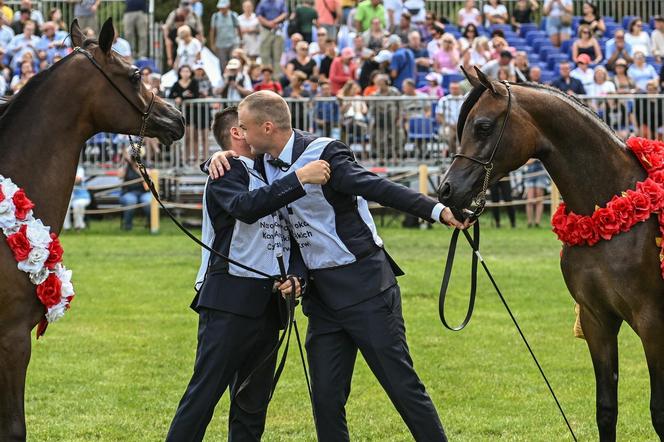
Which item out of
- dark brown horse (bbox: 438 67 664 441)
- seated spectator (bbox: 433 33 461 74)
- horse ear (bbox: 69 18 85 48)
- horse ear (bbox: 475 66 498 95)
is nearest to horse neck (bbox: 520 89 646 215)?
dark brown horse (bbox: 438 67 664 441)

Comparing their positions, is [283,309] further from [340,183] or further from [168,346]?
[168,346]

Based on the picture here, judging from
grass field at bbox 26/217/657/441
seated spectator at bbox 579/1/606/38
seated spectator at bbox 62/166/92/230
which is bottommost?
grass field at bbox 26/217/657/441

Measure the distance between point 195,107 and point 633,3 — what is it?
12.8 meters

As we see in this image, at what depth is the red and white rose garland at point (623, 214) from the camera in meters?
6.28

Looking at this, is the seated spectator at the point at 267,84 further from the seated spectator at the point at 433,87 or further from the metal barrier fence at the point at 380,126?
the seated spectator at the point at 433,87

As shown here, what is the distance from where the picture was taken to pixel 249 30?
76.4 ft

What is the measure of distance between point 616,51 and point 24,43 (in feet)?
37.6

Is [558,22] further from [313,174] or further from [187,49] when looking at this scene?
[313,174]

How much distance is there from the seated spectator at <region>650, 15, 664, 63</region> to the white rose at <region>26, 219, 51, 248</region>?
19724mm

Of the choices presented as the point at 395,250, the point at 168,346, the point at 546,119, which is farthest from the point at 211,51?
the point at 546,119

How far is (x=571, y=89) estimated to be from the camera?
2041cm

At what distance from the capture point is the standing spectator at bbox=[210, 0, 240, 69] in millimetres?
22938

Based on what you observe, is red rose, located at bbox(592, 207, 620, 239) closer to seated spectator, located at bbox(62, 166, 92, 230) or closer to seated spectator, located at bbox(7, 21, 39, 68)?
seated spectator, located at bbox(62, 166, 92, 230)

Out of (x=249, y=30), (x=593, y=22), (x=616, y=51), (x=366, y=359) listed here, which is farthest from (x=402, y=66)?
(x=366, y=359)
